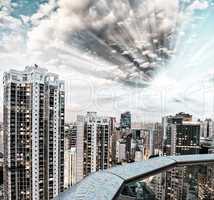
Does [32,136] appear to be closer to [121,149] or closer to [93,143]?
[93,143]

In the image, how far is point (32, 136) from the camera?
23.8 ft

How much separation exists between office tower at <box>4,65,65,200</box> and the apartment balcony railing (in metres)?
6.95

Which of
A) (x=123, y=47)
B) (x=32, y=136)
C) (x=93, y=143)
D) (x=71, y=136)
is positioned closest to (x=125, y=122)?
(x=71, y=136)

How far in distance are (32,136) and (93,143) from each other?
164 inches

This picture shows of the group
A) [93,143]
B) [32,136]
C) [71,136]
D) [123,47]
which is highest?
[123,47]

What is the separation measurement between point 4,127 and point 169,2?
653cm

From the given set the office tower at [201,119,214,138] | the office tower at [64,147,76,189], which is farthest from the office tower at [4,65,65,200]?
the office tower at [201,119,214,138]

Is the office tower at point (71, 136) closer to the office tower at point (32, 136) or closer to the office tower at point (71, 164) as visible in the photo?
the office tower at point (71, 164)

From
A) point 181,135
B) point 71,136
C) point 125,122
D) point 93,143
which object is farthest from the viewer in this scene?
point 125,122

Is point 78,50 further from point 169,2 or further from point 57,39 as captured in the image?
point 169,2

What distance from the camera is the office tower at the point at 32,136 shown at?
7.16 m

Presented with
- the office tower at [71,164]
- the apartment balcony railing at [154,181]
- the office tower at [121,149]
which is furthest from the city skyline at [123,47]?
the office tower at [121,149]

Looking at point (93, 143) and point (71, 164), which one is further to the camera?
point (71, 164)

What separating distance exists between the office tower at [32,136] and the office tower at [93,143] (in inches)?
115
